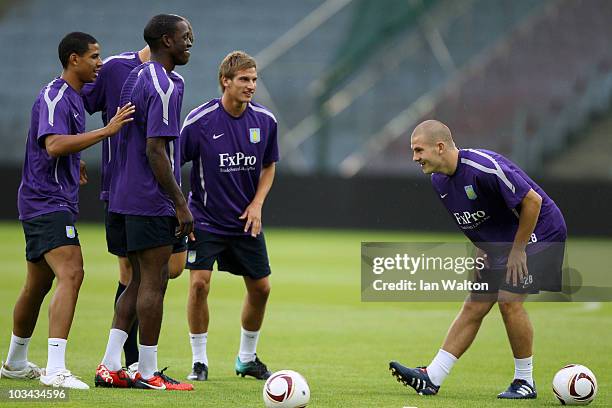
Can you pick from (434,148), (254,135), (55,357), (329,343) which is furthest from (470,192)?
(329,343)

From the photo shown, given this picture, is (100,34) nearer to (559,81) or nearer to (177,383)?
(559,81)

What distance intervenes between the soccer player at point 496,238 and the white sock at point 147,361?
1576 millimetres

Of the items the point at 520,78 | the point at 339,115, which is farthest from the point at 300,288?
the point at 520,78

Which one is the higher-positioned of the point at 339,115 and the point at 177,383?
the point at 339,115

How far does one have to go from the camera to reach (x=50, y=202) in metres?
7.06

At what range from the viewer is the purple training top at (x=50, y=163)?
7.00 metres

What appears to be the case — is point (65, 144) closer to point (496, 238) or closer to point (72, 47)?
point (72, 47)

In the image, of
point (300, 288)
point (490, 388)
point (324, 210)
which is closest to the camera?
point (490, 388)

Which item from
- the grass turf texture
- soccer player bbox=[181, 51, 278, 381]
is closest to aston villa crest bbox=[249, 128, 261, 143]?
soccer player bbox=[181, 51, 278, 381]

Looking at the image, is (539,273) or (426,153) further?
(539,273)

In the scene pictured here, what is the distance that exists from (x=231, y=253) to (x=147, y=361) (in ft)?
4.80

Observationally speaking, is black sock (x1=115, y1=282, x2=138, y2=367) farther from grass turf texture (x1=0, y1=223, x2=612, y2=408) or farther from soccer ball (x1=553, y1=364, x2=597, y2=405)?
soccer ball (x1=553, y1=364, x2=597, y2=405)

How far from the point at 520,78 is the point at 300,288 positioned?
61.4 ft

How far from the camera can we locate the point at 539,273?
724 centimetres
